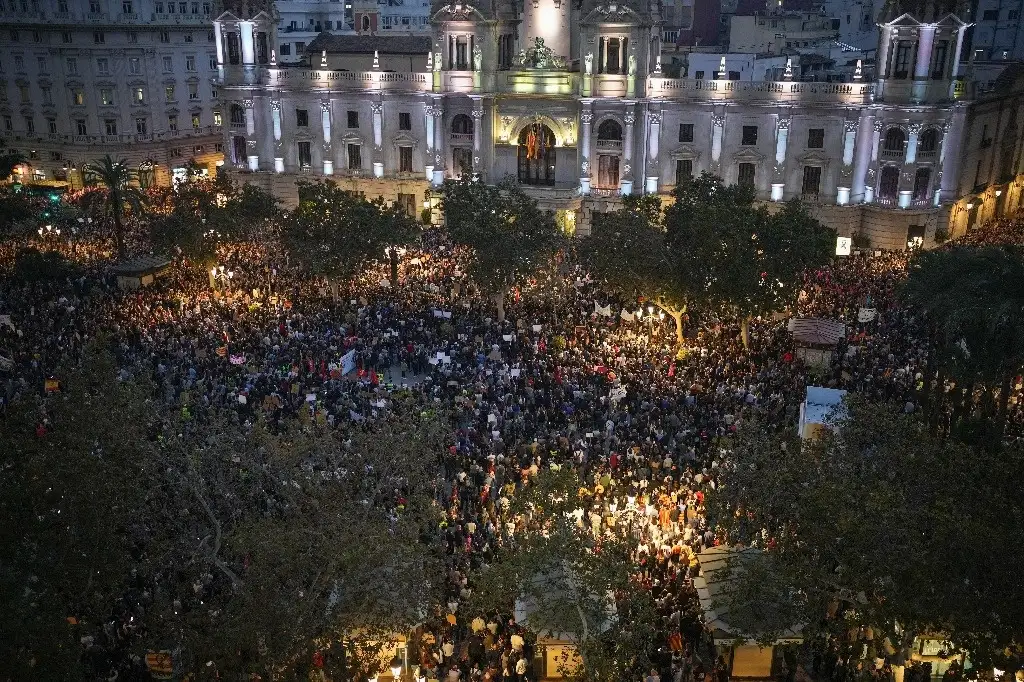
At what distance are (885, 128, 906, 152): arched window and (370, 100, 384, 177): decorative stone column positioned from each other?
3289 centimetres

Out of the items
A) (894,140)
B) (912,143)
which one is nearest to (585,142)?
(894,140)

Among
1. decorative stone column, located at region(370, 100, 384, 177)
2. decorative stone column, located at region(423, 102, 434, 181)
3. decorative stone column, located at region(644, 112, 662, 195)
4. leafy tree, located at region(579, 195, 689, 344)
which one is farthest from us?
decorative stone column, located at region(370, 100, 384, 177)

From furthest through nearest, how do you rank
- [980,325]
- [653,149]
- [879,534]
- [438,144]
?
[438,144] < [653,149] < [980,325] < [879,534]

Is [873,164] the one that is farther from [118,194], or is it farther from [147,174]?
[147,174]

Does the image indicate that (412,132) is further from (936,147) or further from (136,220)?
(936,147)

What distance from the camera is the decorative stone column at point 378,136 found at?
2638 inches

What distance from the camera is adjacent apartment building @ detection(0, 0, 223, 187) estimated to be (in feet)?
253

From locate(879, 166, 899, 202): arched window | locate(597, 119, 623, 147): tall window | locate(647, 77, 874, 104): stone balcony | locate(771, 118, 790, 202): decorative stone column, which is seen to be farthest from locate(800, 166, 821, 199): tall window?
locate(597, 119, 623, 147): tall window

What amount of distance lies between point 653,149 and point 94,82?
150ft

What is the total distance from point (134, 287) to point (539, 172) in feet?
91.3

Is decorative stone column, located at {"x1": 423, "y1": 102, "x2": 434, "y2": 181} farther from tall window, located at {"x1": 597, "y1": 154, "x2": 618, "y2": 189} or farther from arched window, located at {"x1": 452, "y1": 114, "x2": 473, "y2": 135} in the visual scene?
tall window, located at {"x1": 597, "y1": 154, "x2": 618, "y2": 189}

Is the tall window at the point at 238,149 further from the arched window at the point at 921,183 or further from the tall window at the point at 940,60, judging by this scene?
the tall window at the point at 940,60

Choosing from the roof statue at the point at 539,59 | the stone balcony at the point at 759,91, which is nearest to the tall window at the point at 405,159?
the roof statue at the point at 539,59

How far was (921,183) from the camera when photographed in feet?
189
